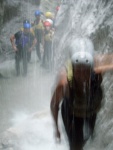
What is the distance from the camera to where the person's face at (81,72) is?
335cm

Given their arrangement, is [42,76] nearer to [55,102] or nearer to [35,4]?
[35,4]

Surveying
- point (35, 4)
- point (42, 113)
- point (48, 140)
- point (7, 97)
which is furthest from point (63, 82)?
point (35, 4)

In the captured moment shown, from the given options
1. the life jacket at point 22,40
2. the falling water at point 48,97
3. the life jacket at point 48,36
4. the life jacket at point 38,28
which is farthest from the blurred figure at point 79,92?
the life jacket at point 38,28

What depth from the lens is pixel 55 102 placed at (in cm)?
376

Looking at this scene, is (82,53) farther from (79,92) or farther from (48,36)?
(48,36)

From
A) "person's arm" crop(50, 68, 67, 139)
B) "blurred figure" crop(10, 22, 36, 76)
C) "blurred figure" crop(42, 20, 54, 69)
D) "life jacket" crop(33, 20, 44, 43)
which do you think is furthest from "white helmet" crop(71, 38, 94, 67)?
"life jacket" crop(33, 20, 44, 43)

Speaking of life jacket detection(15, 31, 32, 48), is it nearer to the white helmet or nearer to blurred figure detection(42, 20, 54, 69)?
blurred figure detection(42, 20, 54, 69)

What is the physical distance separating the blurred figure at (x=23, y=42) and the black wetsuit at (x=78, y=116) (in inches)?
278

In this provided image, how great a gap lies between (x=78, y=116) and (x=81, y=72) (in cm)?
66

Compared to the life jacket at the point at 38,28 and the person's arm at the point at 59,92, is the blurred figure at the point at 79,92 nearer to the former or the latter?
the person's arm at the point at 59,92

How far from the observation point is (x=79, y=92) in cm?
358

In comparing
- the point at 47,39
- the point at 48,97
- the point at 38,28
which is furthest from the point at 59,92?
the point at 38,28

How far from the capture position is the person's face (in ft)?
11.0

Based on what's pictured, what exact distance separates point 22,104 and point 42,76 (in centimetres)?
280
